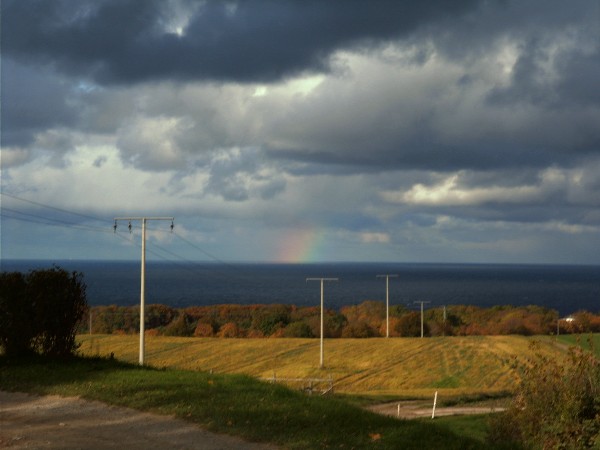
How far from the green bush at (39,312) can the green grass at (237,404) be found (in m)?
0.83

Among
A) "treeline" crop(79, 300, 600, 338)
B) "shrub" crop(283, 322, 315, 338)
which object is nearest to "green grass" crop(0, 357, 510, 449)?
"shrub" crop(283, 322, 315, 338)

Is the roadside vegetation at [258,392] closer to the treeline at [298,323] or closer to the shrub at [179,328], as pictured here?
the treeline at [298,323]

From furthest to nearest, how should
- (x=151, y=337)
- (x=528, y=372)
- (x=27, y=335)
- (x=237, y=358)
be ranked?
(x=151, y=337) → (x=237, y=358) → (x=27, y=335) → (x=528, y=372)

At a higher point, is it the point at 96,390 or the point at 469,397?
the point at 96,390

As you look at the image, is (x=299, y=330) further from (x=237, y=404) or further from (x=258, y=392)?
(x=237, y=404)

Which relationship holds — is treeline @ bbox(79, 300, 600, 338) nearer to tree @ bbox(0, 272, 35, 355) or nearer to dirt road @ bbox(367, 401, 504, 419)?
dirt road @ bbox(367, 401, 504, 419)

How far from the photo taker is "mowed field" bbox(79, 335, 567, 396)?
46594 millimetres

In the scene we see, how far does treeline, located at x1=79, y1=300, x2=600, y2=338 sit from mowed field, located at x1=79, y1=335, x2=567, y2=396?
8.69m

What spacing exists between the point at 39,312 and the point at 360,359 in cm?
4212

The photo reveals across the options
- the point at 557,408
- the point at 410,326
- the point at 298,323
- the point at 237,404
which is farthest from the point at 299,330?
the point at 557,408

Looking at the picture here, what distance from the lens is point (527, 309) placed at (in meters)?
96.6

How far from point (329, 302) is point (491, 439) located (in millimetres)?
147911

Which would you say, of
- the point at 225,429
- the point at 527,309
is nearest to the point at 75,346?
the point at 225,429

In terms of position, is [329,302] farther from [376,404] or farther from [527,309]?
[376,404]
